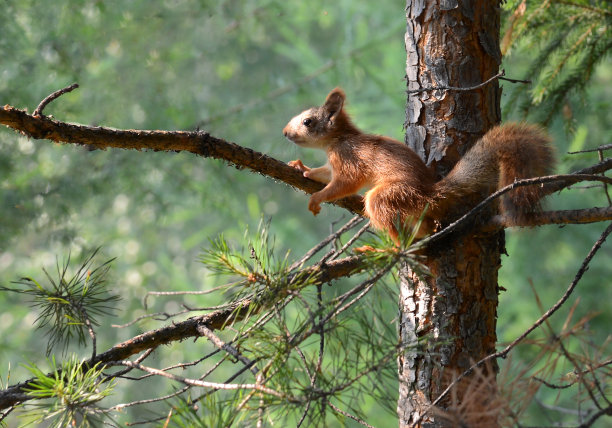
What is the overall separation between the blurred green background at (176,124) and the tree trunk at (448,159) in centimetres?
26

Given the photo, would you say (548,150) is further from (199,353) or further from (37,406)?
(199,353)

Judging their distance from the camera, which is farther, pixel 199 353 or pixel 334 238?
pixel 199 353

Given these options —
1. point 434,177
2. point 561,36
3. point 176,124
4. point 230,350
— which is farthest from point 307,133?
point 176,124

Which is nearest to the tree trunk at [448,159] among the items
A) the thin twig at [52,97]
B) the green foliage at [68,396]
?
the green foliage at [68,396]

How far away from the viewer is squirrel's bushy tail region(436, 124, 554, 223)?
1.30 m

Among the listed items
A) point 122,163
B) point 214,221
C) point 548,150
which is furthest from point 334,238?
point 214,221

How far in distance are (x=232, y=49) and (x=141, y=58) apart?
1964 mm

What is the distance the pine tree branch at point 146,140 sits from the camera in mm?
1126

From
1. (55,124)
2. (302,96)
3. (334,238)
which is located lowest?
(55,124)

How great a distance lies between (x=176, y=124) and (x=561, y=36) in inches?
103

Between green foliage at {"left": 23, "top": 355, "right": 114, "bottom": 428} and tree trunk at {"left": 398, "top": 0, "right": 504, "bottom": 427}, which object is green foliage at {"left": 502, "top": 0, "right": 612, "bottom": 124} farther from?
green foliage at {"left": 23, "top": 355, "right": 114, "bottom": 428}

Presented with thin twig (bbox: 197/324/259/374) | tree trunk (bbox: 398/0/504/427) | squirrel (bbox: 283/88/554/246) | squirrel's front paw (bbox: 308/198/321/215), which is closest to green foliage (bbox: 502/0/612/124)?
tree trunk (bbox: 398/0/504/427)

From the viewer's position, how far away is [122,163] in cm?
397

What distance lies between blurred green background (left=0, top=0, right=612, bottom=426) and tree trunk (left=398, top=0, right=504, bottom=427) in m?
0.26
